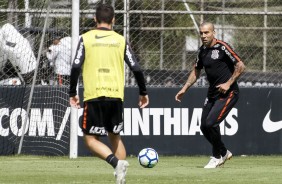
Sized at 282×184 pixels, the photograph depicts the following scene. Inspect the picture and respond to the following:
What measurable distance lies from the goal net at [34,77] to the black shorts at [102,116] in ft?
21.9

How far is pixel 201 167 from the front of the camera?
1412 centimetres

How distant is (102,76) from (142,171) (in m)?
3.01

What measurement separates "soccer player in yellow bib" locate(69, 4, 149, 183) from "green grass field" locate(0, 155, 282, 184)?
98 centimetres

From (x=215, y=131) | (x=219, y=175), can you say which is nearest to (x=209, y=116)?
(x=215, y=131)

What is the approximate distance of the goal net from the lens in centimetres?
1706

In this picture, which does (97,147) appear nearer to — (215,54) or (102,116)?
(102,116)

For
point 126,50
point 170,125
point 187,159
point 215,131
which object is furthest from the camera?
point 170,125

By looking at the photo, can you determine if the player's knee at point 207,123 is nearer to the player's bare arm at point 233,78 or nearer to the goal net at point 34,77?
the player's bare arm at point 233,78

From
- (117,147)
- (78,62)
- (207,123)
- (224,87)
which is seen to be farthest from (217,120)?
(78,62)

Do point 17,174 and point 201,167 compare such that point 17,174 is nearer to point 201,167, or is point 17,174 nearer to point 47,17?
point 201,167

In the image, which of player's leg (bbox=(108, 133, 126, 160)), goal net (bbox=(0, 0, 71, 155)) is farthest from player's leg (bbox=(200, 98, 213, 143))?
goal net (bbox=(0, 0, 71, 155))

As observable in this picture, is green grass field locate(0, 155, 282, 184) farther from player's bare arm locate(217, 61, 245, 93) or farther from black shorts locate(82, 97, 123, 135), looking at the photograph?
player's bare arm locate(217, 61, 245, 93)

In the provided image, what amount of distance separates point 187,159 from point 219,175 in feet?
13.3

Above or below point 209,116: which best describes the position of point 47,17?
above
